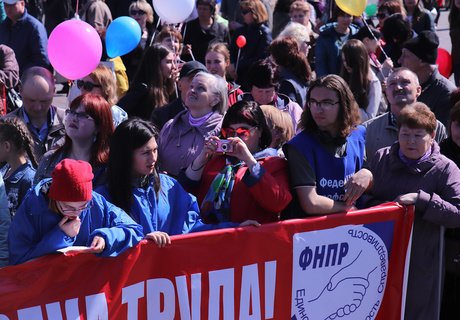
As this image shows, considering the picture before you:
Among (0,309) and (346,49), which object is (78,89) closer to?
(346,49)

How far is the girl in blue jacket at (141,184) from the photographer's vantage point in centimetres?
482

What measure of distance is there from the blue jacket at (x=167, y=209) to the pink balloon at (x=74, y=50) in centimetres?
216

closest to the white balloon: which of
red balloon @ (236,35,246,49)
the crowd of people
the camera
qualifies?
the crowd of people

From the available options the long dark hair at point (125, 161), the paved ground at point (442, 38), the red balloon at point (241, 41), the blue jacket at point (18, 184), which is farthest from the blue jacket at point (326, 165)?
the paved ground at point (442, 38)

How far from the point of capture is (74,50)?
686 centimetres

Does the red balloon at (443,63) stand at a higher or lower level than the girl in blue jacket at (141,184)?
lower

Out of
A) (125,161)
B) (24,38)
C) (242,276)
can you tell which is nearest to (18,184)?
(125,161)

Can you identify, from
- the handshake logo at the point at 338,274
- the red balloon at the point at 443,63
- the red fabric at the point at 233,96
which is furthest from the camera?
the red balloon at the point at 443,63

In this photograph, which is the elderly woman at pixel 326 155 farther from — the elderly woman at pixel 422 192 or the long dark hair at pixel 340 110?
the elderly woman at pixel 422 192

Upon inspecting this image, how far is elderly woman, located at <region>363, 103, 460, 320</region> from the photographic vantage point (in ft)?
17.3

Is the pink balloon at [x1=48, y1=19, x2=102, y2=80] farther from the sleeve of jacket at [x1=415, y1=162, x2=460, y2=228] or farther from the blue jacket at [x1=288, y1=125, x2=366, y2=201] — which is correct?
the sleeve of jacket at [x1=415, y1=162, x2=460, y2=228]

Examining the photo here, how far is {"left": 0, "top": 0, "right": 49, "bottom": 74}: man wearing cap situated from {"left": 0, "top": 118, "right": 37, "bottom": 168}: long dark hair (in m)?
3.93

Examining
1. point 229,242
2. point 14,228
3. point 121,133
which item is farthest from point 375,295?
point 14,228

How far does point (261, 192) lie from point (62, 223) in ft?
3.86
